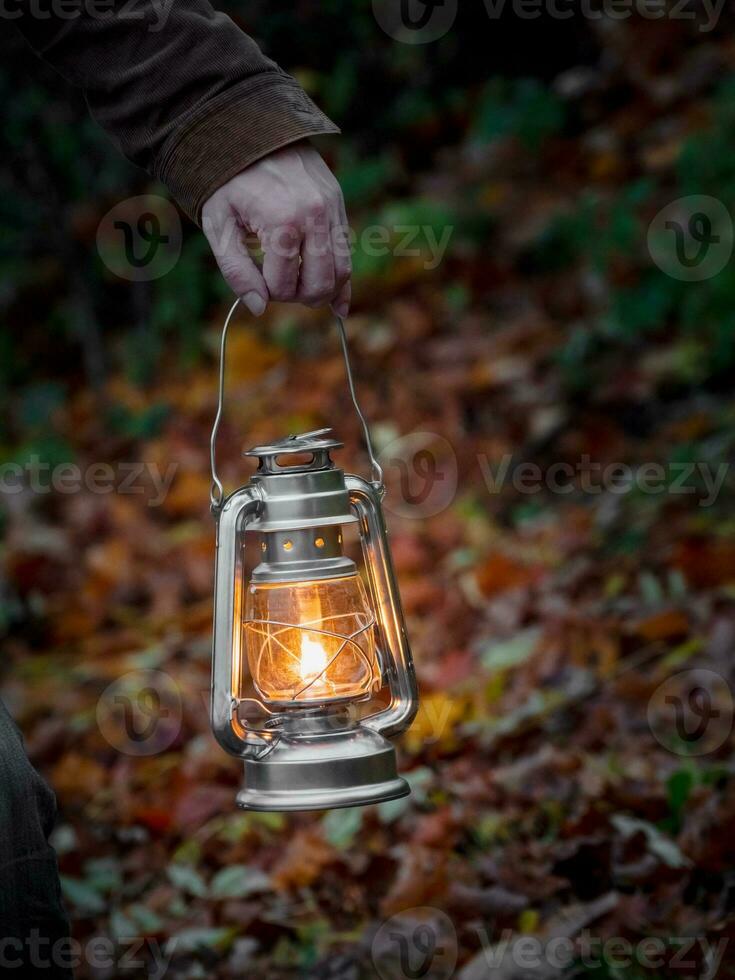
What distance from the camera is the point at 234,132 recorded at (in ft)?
5.19

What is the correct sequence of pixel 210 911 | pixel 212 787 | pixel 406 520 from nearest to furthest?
pixel 210 911, pixel 212 787, pixel 406 520

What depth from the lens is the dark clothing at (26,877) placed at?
1.40 m

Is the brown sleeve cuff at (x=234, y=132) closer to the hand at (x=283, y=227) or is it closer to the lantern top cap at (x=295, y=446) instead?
the hand at (x=283, y=227)

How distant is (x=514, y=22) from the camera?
22.0ft

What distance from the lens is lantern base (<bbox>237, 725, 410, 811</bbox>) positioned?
5.43 feet

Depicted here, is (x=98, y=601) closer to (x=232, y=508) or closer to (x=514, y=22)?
(x=232, y=508)

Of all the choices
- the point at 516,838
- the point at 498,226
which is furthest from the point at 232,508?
the point at 498,226

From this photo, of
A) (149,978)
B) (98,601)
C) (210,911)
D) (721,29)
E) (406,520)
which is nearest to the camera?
(149,978)

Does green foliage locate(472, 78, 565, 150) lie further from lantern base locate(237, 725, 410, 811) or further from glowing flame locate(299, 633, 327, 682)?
lantern base locate(237, 725, 410, 811)

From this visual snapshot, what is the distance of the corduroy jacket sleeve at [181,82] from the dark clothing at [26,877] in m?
0.77

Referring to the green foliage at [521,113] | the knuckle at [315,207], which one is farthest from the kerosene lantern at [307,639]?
the green foliage at [521,113]

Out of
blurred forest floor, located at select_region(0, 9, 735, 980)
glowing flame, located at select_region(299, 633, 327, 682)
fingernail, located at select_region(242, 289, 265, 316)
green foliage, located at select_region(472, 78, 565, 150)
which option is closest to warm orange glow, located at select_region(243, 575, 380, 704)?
glowing flame, located at select_region(299, 633, 327, 682)

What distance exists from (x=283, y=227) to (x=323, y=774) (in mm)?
735

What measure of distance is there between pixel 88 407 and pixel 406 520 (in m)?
2.95
